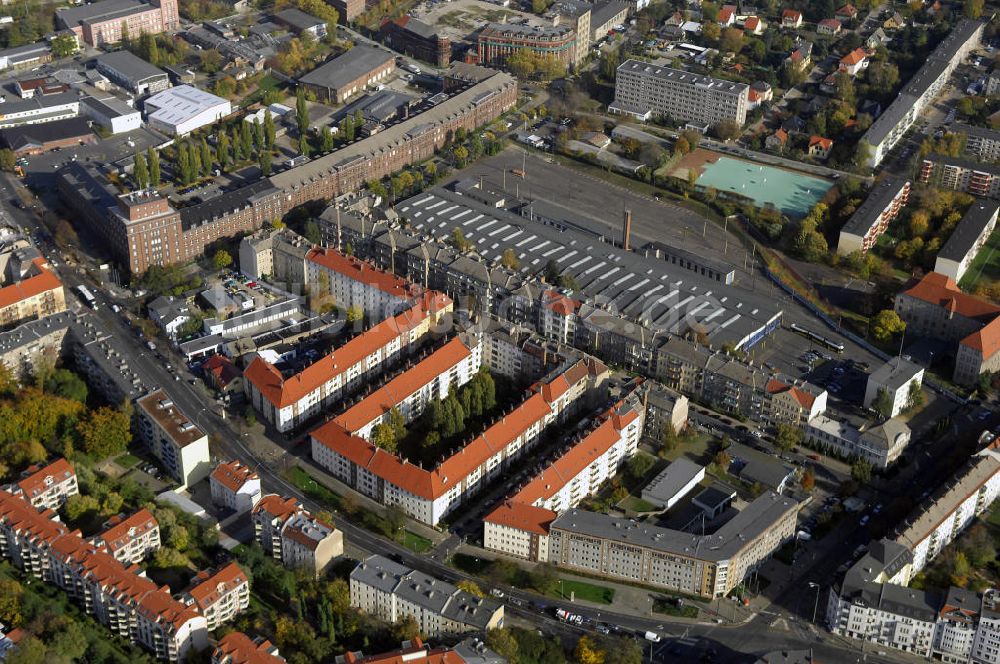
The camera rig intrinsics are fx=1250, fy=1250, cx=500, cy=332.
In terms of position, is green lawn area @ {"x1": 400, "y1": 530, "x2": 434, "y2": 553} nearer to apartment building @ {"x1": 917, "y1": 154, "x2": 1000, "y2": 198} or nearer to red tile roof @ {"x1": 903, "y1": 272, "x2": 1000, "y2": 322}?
red tile roof @ {"x1": 903, "y1": 272, "x2": 1000, "y2": 322}

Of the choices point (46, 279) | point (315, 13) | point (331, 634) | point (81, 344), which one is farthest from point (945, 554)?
point (315, 13)

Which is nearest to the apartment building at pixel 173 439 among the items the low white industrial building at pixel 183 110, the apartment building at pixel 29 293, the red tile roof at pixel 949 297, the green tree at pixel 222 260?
the apartment building at pixel 29 293

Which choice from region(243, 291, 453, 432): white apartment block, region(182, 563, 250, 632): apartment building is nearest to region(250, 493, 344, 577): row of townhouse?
region(182, 563, 250, 632): apartment building

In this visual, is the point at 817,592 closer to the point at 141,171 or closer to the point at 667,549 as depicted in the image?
the point at 667,549

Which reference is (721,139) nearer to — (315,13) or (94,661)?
(315,13)

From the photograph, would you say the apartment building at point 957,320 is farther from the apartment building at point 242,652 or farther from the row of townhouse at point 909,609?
the apartment building at point 242,652
